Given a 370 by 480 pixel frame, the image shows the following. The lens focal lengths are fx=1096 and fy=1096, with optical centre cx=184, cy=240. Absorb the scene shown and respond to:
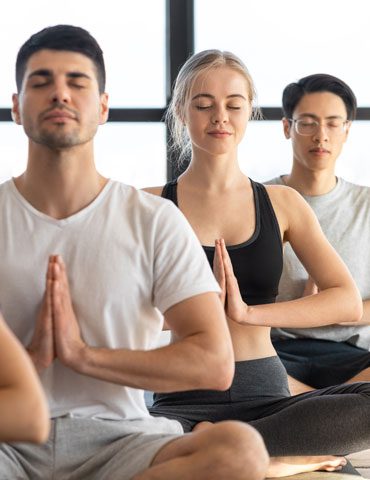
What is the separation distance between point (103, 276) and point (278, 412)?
32.6 inches

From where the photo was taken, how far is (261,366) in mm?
2967

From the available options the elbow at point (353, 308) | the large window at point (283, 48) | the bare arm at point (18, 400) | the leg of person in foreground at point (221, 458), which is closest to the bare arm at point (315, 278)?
the elbow at point (353, 308)

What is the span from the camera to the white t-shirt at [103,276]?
2322mm

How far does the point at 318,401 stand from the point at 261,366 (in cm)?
18

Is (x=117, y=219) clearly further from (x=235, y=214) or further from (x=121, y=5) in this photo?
(x=121, y=5)

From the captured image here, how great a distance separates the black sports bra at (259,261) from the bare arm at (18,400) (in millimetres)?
1293

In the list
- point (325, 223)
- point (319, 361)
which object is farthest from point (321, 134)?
point (319, 361)

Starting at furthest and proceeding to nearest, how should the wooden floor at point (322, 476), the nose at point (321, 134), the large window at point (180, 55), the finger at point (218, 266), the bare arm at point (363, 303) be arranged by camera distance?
the large window at point (180, 55) → the nose at point (321, 134) → the bare arm at point (363, 303) → the wooden floor at point (322, 476) → the finger at point (218, 266)

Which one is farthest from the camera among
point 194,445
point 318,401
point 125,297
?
point 318,401

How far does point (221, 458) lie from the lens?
2.10m

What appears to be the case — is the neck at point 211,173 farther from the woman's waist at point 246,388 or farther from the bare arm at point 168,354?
the bare arm at point 168,354

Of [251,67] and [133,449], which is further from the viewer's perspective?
[251,67]

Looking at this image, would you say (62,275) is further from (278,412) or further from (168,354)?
(278,412)

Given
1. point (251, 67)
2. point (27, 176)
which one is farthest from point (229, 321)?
point (251, 67)
